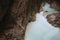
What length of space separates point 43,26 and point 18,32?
2.08 m

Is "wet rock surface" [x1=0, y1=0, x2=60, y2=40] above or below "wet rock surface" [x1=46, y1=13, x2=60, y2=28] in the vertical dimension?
below

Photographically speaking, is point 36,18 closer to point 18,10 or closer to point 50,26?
point 50,26

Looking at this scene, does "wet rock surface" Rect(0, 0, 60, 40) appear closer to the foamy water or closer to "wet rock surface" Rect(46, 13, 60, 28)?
the foamy water

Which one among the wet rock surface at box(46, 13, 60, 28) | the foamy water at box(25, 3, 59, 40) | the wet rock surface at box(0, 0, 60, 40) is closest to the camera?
the wet rock surface at box(0, 0, 60, 40)

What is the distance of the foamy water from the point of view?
477 cm

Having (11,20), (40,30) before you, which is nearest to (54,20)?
(40,30)

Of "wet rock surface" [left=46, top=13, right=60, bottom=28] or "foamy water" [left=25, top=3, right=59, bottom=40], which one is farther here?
"wet rock surface" [left=46, top=13, right=60, bottom=28]

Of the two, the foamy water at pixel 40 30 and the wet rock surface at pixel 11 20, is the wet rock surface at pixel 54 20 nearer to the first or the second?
the foamy water at pixel 40 30

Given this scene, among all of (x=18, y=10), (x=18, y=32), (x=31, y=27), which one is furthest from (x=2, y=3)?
(x=31, y=27)

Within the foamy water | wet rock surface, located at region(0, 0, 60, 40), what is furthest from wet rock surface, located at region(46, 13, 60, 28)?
wet rock surface, located at region(0, 0, 60, 40)

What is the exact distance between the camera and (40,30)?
524cm

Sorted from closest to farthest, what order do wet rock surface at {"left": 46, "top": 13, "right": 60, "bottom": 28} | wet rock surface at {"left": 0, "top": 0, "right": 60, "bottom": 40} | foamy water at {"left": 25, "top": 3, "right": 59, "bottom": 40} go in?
wet rock surface at {"left": 0, "top": 0, "right": 60, "bottom": 40} → foamy water at {"left": 25, "top": 3, "right": 59, "bottom": 40} → wet rock surface at {"left": 46, "top": 13, "right": 60, "bottom": 28}

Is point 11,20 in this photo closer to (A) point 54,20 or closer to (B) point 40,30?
(B) point 40,30

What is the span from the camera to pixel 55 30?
17.4 ft
